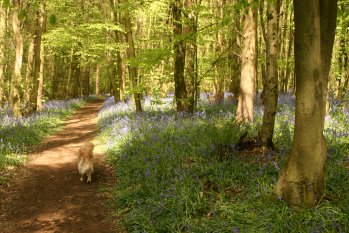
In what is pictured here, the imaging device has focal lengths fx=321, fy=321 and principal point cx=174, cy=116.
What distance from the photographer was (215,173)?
666 cm

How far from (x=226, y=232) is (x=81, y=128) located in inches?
584

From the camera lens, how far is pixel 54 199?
25.6ft

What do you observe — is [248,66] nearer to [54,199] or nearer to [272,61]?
[272,61]

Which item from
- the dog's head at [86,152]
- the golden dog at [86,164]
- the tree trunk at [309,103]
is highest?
the tree trunk at [309,103]

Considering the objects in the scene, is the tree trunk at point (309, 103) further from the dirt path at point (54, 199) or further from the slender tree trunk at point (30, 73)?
the slender tree trunk at point (30, 73)

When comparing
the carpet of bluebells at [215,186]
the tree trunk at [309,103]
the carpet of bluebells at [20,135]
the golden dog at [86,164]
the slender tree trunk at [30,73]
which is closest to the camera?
the tree trunk at [309,103]

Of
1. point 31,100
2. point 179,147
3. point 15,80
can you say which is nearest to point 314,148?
point 179,147

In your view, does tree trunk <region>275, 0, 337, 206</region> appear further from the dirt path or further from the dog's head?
the dog's head

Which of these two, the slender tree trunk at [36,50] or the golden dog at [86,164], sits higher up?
the slender tree trunk at [36,50]

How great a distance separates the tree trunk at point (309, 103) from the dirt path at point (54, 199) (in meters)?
3.53

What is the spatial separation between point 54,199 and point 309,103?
6223 millimetres

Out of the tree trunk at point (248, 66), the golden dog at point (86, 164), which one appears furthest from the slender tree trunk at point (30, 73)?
the tree trunk at point (248, 66)

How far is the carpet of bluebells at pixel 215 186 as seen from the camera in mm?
4723

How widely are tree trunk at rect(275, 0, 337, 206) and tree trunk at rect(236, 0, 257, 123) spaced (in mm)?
5811
